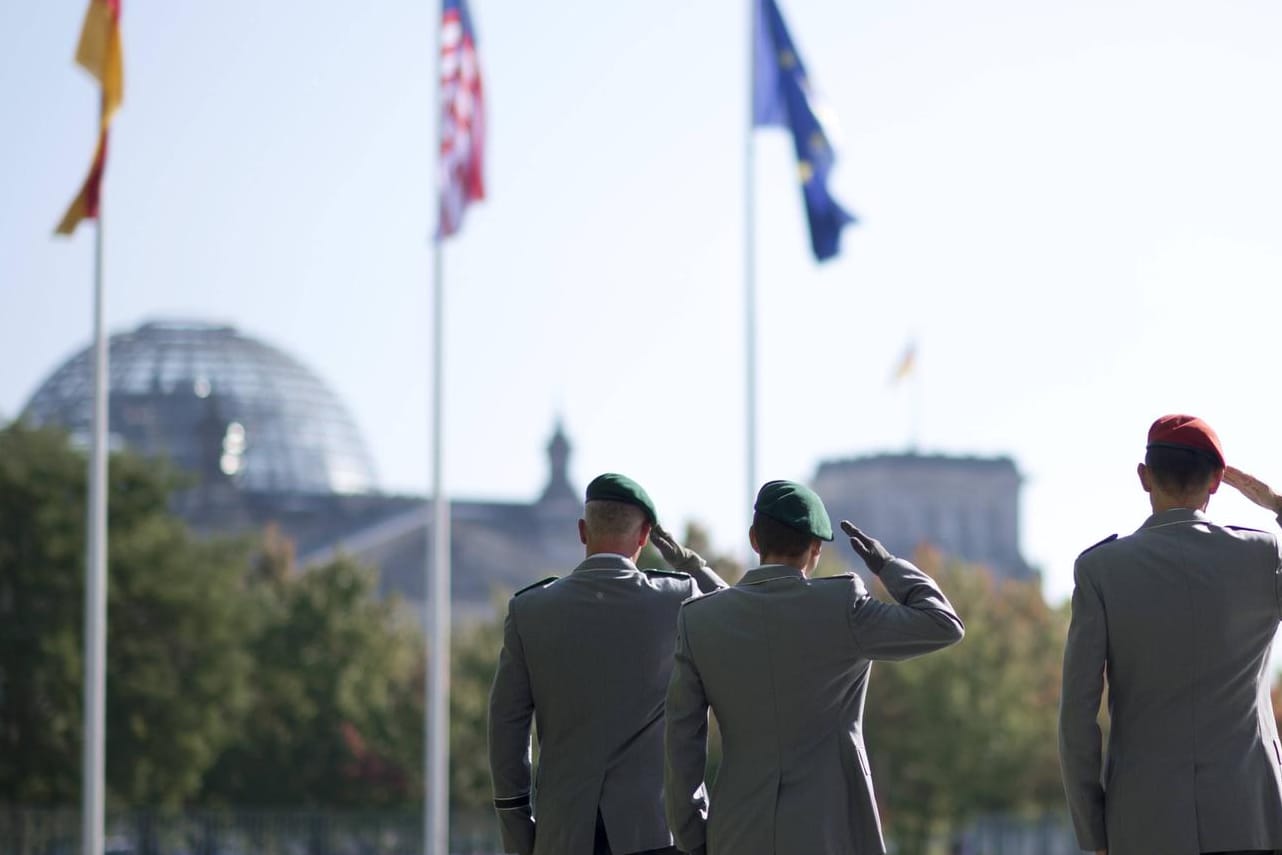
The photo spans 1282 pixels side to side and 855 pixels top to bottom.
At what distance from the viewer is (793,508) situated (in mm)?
7461

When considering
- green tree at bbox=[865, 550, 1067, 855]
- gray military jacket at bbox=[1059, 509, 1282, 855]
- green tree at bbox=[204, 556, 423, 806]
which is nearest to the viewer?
gray military jacket at bbox=[1059, 509, 1282, 855]

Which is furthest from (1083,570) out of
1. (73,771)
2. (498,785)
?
(73,771)

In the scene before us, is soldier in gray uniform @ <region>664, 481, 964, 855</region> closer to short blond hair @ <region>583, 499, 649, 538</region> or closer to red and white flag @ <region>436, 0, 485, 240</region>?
short blond hair @ <region>583, 499, 649, 538</region>

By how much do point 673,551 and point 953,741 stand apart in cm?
4568

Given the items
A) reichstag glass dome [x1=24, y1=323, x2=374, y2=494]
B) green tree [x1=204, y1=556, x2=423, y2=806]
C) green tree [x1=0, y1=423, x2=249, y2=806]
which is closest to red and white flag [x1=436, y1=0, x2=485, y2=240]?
green tree [x1=0, y1=423, x2=249, y2=806]

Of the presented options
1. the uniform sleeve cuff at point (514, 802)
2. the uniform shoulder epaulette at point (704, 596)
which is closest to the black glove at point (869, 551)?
the uniform shoulder epaulette at point (704, 596)

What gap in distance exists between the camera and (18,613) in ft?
151

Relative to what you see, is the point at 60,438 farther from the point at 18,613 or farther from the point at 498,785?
the point at 498,785

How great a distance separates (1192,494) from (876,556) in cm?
102

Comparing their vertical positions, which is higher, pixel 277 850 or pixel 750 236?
pixel 750 236

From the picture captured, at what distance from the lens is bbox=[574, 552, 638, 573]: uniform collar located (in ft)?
26.9

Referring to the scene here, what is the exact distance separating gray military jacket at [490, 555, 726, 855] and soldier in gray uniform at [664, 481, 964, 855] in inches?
20.4

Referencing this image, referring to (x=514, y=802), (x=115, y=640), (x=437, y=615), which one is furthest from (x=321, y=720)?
(x=514, y=802)

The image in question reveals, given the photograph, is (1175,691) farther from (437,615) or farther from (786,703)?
(437,615)
